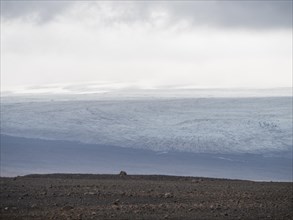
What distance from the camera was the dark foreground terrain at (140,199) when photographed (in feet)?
24.7

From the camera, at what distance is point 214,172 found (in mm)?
18578

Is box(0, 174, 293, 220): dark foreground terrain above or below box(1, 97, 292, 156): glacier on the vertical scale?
below

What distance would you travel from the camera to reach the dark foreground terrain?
754 cm

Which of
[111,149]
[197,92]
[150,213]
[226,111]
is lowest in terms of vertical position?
[150,213]

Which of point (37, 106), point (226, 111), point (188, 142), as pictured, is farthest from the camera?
point (37, 106)

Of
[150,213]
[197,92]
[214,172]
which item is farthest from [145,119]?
[150,213]

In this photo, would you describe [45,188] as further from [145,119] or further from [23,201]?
[145,119]

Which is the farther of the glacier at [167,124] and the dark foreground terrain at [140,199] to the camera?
the glacier at [167,124]

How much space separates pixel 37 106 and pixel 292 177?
1226 centimetres

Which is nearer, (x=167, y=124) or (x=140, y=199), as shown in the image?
(x=140, y=199)

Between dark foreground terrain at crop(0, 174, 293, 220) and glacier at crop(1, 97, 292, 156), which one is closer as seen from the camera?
dark foreground terrain at crop(0, 174, 293, 220)

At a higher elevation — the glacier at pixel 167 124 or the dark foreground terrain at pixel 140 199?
the glacier at pixel 167 124

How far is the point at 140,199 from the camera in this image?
864cm

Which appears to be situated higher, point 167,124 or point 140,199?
point 167,124
